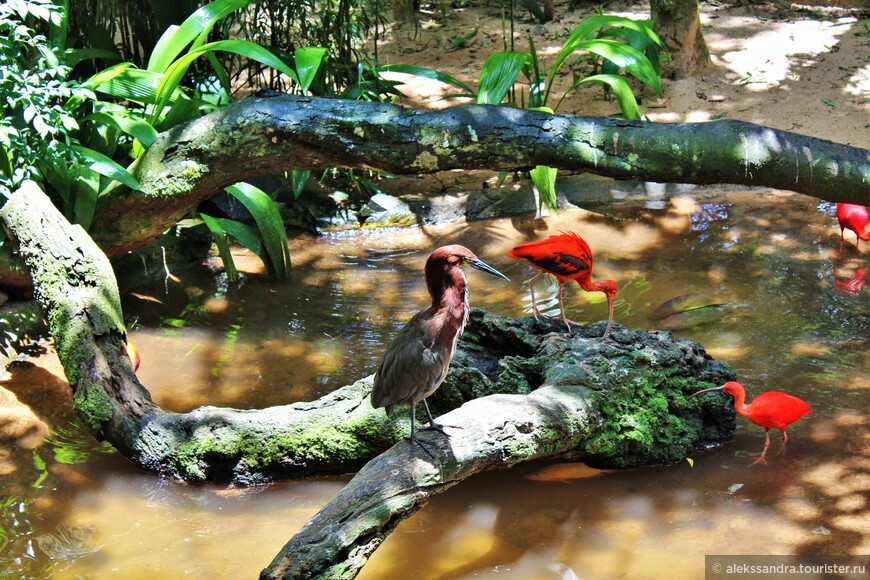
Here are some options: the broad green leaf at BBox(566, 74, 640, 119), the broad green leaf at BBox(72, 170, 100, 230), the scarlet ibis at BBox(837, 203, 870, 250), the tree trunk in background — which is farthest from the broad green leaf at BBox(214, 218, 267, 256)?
the tree trunk in background

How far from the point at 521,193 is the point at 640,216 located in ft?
2.92

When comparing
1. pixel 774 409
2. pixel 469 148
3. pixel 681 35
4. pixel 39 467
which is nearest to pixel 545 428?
pixel 774 409

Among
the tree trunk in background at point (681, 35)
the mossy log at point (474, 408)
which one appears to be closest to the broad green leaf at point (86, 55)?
the mossy log at point (474, 408)

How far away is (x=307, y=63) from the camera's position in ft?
16.8

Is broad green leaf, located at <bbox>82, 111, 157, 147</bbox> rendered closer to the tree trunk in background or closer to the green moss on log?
the green moss on log

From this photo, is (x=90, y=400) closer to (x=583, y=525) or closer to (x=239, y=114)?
(x=239, y=114)

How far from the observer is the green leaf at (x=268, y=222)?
208 inches

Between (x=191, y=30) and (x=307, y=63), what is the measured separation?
0.73m

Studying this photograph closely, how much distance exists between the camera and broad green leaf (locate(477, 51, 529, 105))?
5832 millimetres

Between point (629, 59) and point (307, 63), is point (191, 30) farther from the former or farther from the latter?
point (629, 59)

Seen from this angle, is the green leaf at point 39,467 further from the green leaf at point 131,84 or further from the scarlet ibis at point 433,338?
the green leaf at point 131,84

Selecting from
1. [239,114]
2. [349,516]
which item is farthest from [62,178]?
[349,516]

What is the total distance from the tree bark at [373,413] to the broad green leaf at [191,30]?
1.99 meters

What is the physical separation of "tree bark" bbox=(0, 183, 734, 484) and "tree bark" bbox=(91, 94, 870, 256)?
2.51ft
